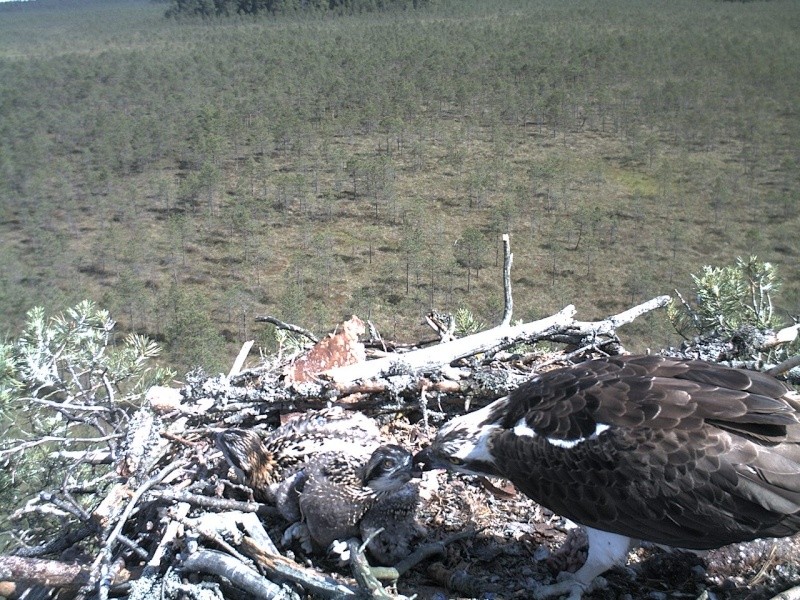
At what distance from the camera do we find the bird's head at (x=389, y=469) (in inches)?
131

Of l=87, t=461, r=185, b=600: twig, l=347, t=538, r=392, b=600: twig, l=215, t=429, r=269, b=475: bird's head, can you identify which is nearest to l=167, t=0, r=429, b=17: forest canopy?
l=215, t=429, r=269, b=475: bird's head

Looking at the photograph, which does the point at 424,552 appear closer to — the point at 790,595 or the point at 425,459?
the point at 425,459

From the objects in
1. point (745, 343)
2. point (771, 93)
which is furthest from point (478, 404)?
point (771, 93)

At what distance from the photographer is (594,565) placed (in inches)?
126

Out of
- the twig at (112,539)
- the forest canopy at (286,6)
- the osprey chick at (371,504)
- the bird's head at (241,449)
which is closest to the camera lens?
the twig at (112,539)

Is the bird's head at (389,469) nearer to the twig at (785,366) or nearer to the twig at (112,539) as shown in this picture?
the twig at (112,539)

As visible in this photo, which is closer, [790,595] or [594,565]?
[790,595]

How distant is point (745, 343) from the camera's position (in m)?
4.30

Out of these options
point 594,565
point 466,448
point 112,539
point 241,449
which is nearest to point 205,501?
point 241,449

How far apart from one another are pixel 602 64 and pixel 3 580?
65908 millimetres

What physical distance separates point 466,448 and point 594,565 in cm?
80

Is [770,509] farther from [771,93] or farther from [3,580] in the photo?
[771,93]

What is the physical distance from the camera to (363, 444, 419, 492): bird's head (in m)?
3.34

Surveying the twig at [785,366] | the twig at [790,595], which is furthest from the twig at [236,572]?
the twig at [785,366]
